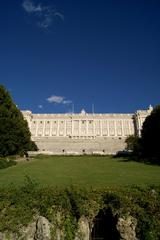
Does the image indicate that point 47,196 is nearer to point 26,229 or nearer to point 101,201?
point 26,229

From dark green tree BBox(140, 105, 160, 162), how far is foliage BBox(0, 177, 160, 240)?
1217 inches

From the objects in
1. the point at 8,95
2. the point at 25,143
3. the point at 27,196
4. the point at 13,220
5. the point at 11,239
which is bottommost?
→ the point at 11,239

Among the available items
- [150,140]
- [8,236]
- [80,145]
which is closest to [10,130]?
[150,140]

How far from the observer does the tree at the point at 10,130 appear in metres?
41.2

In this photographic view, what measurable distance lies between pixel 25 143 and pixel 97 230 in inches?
1465

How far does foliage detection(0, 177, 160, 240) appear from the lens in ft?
40.5

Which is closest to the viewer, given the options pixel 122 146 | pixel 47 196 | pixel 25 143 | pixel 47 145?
pixel 47 196

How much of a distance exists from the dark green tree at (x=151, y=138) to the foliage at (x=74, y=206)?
30.9 meters

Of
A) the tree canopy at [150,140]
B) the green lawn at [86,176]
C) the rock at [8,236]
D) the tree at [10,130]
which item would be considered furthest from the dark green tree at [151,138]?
the rock at [8,236]

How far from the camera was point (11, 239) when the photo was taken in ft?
39.6

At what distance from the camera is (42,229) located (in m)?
12.3

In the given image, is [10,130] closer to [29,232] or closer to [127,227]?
[29,232]

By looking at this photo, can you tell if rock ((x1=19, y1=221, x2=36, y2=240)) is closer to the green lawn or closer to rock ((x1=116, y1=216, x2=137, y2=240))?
the green lawn

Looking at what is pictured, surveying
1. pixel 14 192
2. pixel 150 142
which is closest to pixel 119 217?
pixel 14 192
